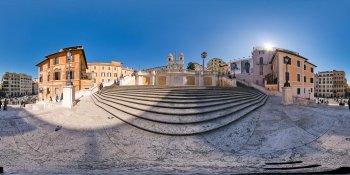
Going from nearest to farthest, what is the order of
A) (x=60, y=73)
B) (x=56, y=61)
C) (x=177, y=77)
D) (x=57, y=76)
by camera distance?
(x=60, y=73) < (x=57, y=76) < (x=56, y=61) < (x=177, y=77)

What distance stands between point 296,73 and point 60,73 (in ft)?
156

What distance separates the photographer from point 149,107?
47.3ft

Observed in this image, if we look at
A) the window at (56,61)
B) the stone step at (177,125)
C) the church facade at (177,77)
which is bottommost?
the stone step at (177,125)

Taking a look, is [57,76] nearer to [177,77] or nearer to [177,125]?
[177,77]

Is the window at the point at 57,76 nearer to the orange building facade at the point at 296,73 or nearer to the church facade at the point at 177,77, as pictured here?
the church facade at the point at 177,77

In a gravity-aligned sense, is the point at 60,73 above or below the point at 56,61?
below

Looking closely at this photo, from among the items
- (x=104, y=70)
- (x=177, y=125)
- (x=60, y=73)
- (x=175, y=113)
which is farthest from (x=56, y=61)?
(x=104, y=70)

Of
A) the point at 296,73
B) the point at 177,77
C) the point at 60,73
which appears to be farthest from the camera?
the point at 296,73

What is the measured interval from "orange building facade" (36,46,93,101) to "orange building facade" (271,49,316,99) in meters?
→ 36.8

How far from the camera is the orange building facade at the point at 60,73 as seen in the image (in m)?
32.7

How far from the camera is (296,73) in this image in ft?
134

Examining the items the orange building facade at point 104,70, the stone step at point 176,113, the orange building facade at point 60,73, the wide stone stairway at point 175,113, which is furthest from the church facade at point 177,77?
the orange building facade at point 104,70

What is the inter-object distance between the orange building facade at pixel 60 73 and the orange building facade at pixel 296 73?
121 feet

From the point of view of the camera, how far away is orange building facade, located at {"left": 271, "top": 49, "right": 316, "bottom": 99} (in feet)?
127
